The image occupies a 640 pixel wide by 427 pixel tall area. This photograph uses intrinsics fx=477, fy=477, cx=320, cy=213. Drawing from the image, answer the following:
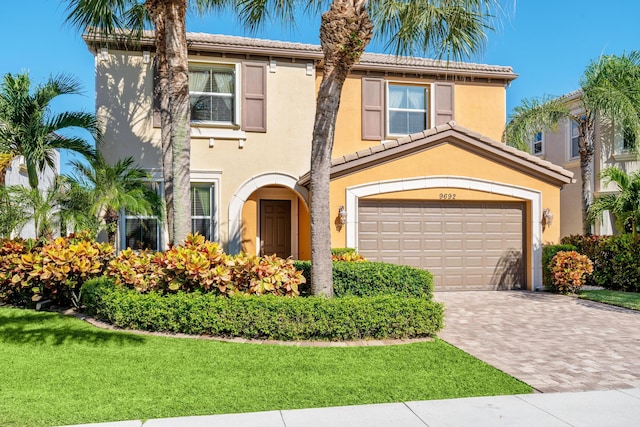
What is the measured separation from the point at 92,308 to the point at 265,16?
6918 millimetres

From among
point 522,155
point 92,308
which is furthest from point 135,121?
point 522,155

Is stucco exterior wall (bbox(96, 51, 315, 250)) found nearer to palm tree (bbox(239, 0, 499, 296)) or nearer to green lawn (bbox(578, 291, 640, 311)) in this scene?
palm tree (bbox(239, 0, 499, 296))

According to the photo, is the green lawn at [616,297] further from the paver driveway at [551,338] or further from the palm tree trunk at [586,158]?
the palm tree trunk at [586,158]

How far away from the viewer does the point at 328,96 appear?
337 inches

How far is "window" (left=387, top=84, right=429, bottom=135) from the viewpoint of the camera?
15422 mm

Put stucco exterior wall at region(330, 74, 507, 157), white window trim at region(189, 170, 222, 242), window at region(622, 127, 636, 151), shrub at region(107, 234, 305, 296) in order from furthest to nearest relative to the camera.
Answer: window at region(622, 127, 636, 151) < stucco exterior wall at region(330, 74, 507, 157) < white window trim at region(189, 170, 222, 242) < shrub at region(107, 234, 305, 296)

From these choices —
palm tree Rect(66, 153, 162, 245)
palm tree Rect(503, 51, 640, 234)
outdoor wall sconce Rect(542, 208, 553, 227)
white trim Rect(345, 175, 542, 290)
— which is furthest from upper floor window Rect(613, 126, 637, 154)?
palm tree Rect(66, 153, 162, 245)

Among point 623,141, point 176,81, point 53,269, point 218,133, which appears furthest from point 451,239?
point 53,269

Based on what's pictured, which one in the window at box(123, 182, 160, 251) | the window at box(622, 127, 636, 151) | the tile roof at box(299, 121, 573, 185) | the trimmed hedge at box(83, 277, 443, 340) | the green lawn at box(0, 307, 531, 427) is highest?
the window at box(622, 127, 636, 151)

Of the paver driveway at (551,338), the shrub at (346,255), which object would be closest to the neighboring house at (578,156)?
the paver driveway at (551,338)

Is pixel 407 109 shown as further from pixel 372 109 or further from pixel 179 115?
Result: pixel 179 115

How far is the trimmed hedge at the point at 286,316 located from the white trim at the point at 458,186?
525 cm

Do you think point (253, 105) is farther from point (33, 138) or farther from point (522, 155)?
point (522, 155)

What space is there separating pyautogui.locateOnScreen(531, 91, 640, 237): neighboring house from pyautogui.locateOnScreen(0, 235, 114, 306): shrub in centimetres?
1591
